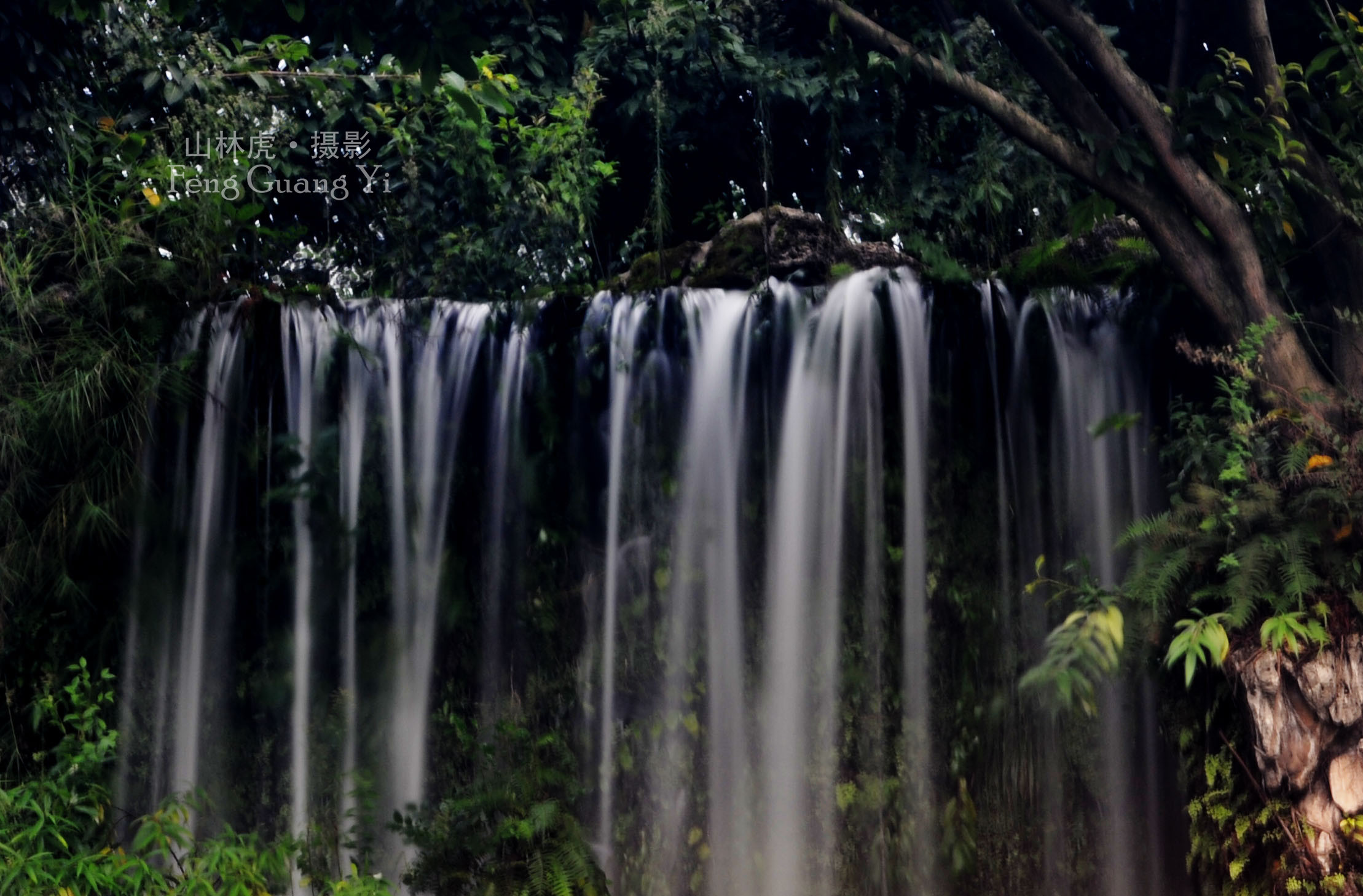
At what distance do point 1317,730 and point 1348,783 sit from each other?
0.21 metres

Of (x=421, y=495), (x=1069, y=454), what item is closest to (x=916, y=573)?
(x=1069, y=454)

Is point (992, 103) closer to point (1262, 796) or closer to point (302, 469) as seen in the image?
point (1262, 796)

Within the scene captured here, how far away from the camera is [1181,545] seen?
4879 mm

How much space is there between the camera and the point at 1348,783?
4.42 meters

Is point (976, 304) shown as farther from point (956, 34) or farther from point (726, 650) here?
point (726, 650)

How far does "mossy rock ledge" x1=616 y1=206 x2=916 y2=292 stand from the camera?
6.99 m

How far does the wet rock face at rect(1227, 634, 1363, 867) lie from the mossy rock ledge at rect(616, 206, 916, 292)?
10.8 ft

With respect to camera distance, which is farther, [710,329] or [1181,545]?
[710,329]

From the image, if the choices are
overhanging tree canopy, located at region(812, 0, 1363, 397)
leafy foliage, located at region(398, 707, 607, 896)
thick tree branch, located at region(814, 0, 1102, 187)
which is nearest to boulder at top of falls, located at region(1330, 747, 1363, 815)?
overhanging tree canopy, located at region(812, 0, 1363, 397)

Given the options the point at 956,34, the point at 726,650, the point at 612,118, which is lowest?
the point at 726,650

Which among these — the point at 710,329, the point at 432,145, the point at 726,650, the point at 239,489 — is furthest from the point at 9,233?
the point at 726,650

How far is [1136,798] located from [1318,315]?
240 cm

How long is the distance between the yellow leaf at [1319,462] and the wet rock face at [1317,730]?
0.65 m

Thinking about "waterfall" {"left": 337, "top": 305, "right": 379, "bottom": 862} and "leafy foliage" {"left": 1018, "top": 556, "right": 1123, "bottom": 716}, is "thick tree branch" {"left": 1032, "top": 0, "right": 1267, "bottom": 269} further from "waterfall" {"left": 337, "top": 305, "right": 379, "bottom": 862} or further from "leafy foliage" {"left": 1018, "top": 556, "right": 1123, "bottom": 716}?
"waterfall" {"left": 337, "top": 305, "right": 379, "bottom": 862}
